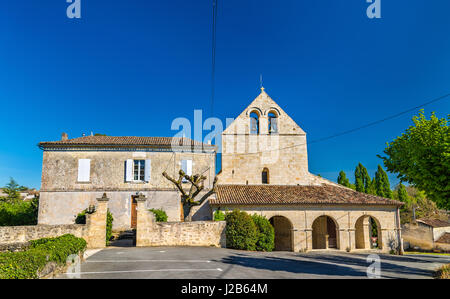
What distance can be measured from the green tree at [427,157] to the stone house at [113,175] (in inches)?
521

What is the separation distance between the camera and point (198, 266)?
35.9 ft

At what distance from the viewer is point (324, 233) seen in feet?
80.3

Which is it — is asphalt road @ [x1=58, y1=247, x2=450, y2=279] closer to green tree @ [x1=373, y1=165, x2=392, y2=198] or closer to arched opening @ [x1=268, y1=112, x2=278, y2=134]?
arched opening @ [x1=268, y1=112, x2=278, y2=134]

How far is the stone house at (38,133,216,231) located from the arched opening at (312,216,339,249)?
33.5 feet

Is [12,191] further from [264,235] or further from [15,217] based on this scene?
[264,235]

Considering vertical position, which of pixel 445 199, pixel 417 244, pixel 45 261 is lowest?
pixel 417 244

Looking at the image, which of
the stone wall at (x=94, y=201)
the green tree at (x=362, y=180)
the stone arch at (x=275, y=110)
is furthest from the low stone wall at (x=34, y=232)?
the green tree at (x=362, y=180)

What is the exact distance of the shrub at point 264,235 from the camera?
18.1 metres

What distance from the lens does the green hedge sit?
22.2ft

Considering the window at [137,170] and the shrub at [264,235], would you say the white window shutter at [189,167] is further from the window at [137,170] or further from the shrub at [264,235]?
the shrub at [264,235]

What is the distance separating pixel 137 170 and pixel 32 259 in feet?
48.2

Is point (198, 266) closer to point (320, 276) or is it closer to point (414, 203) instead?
point (320, 276)

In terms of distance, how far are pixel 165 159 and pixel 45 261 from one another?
14.3 meters
